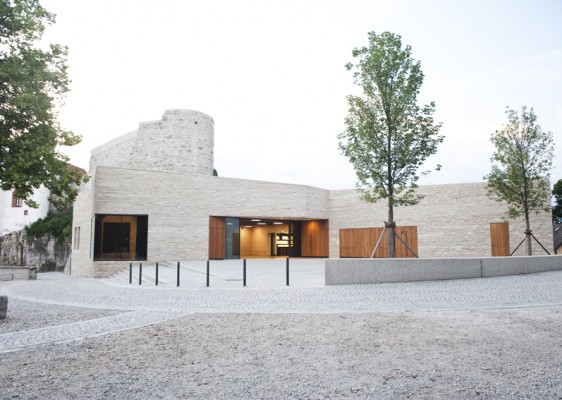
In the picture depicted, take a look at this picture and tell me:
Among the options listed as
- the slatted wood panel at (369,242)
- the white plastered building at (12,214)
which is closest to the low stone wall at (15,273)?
the slatted wood panel at (369,242)

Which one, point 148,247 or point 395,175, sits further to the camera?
point 148,247

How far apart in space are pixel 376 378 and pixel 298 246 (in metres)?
26.5

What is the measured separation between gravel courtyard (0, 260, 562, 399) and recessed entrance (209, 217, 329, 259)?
1664 centimetres

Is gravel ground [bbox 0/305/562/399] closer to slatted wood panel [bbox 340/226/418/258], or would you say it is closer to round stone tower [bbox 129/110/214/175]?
slatted wood panel [bbox 340/226/418/258]

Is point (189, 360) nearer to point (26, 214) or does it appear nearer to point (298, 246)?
point (298, 246)

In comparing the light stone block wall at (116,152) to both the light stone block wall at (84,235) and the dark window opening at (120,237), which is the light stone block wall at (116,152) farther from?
the dark window opening at (120,237)

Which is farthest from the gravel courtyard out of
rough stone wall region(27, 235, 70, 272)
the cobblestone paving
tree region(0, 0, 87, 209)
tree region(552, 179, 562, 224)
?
tree region(552, 179, 562, 224)

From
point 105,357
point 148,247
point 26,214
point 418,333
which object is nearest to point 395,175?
point 418,333

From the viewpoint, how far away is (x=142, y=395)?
149 inches

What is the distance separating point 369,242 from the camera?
27.6 m

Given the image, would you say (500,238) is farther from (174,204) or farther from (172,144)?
(172,144)

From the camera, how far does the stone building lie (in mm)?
21766

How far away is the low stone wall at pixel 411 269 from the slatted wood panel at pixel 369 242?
11973 millimetres

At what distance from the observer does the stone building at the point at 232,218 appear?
71.4 ft
